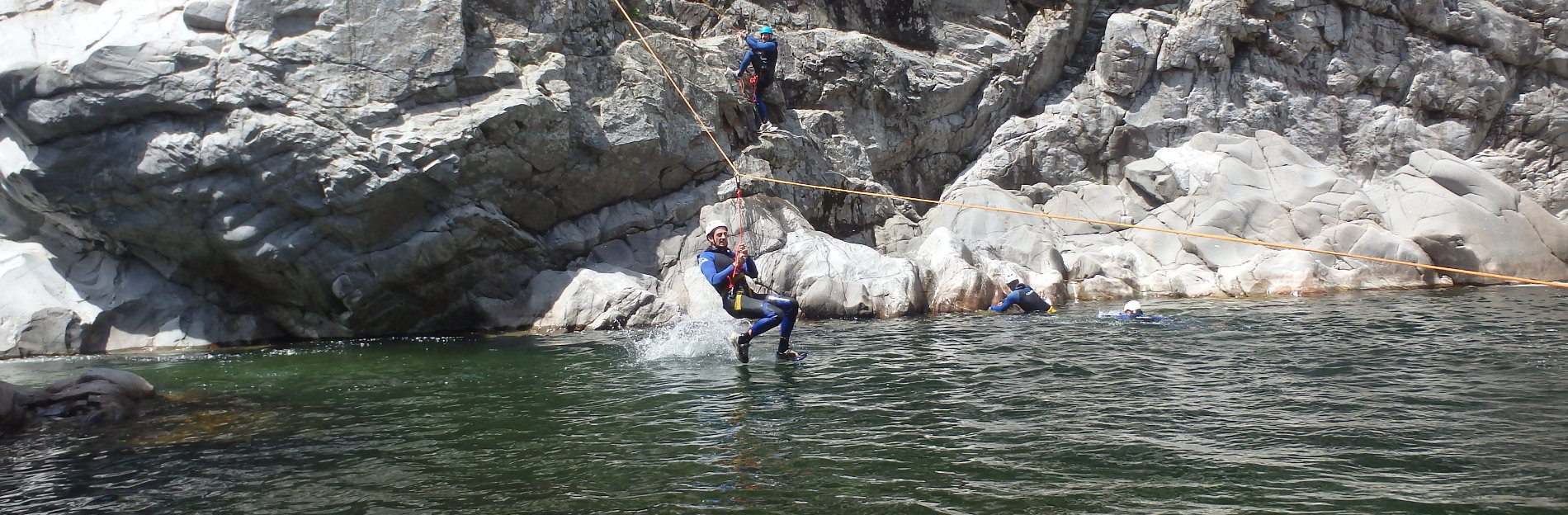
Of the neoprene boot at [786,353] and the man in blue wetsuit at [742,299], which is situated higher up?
the man in blue wetsuit at [742,299]

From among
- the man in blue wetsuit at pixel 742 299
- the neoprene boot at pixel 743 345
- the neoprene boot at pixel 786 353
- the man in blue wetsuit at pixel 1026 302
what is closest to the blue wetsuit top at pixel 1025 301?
the man in blue wetsuit at pixel 1026 302

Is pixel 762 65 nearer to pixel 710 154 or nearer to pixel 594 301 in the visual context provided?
pixel 710 154

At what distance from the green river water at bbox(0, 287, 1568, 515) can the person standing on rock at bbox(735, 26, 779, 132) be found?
1172 centimetres

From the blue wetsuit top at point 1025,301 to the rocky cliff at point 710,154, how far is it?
4.63 feet

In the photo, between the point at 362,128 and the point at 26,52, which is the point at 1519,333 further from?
the point at 26,52

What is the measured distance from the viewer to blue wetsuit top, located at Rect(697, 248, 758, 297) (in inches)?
484

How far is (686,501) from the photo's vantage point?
578 cm

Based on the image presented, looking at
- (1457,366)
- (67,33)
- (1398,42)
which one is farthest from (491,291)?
(1398,42)

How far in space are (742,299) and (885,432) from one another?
17.1 ft

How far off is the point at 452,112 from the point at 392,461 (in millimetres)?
12291

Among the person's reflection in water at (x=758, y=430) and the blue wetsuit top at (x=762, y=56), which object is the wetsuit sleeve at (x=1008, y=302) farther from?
the blue wetsuit top at (x=762, y=56)

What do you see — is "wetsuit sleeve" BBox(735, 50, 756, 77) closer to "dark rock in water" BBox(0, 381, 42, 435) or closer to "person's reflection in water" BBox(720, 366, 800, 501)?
"person's reflection in water" BBox(720, 366, 800, 501)

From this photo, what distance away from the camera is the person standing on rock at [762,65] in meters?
23.5

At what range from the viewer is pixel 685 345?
1394 cm
